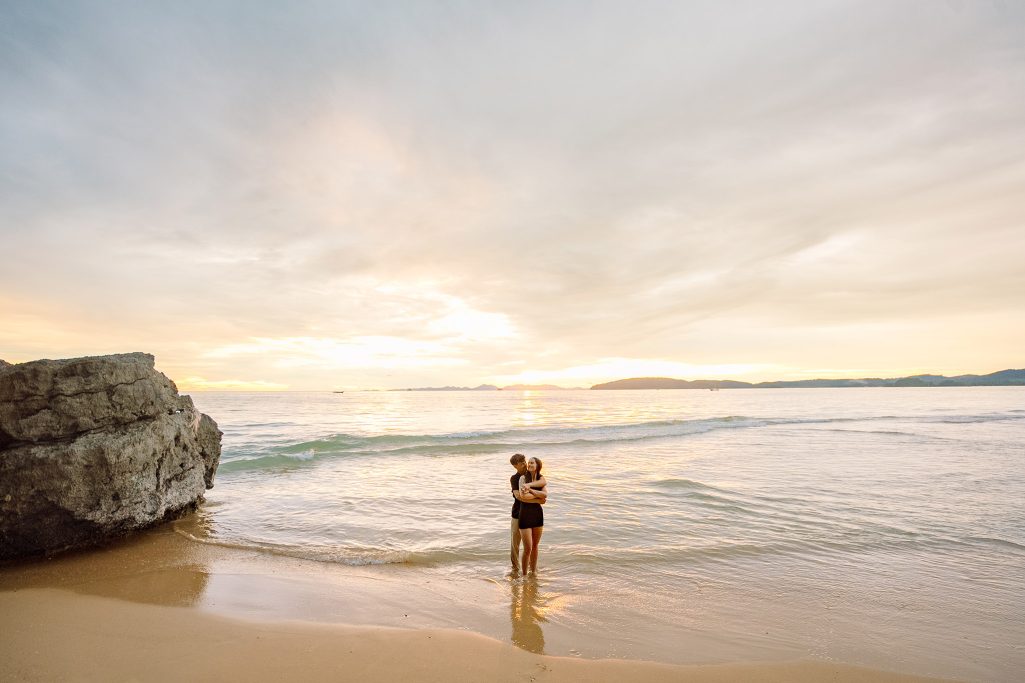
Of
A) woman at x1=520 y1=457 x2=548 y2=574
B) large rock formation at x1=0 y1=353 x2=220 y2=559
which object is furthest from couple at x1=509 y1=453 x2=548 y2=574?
large rock formation at x1=0 y1=353 x2=220 y2=559

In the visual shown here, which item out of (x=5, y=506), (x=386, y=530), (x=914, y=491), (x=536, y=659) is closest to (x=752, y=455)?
(x=914, y=491)

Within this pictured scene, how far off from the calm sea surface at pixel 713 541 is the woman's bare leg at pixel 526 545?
13.6 inches

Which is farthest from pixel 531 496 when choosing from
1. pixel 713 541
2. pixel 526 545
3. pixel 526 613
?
pixel 713 541

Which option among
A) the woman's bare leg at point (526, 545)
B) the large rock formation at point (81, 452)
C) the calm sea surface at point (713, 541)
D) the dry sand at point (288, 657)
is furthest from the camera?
the woman's bare leg at point (526, 545)

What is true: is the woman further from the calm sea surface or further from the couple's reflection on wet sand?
the calm sea surface

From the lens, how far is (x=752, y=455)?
26141mm

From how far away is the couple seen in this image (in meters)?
8.69

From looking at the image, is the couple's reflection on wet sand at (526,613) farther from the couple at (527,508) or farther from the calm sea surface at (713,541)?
the couple at (527,508)

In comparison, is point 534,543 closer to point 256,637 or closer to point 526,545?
point 526,545

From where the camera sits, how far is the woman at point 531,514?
8.69 meters

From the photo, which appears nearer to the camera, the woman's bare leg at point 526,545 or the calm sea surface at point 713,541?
the calm sea surface at point 713,541

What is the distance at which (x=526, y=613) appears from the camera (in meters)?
7.49

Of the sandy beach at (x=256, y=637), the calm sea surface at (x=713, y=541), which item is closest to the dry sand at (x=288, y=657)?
the sandy beach at (x=256, y=637)

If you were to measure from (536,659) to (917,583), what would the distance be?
7.40m
